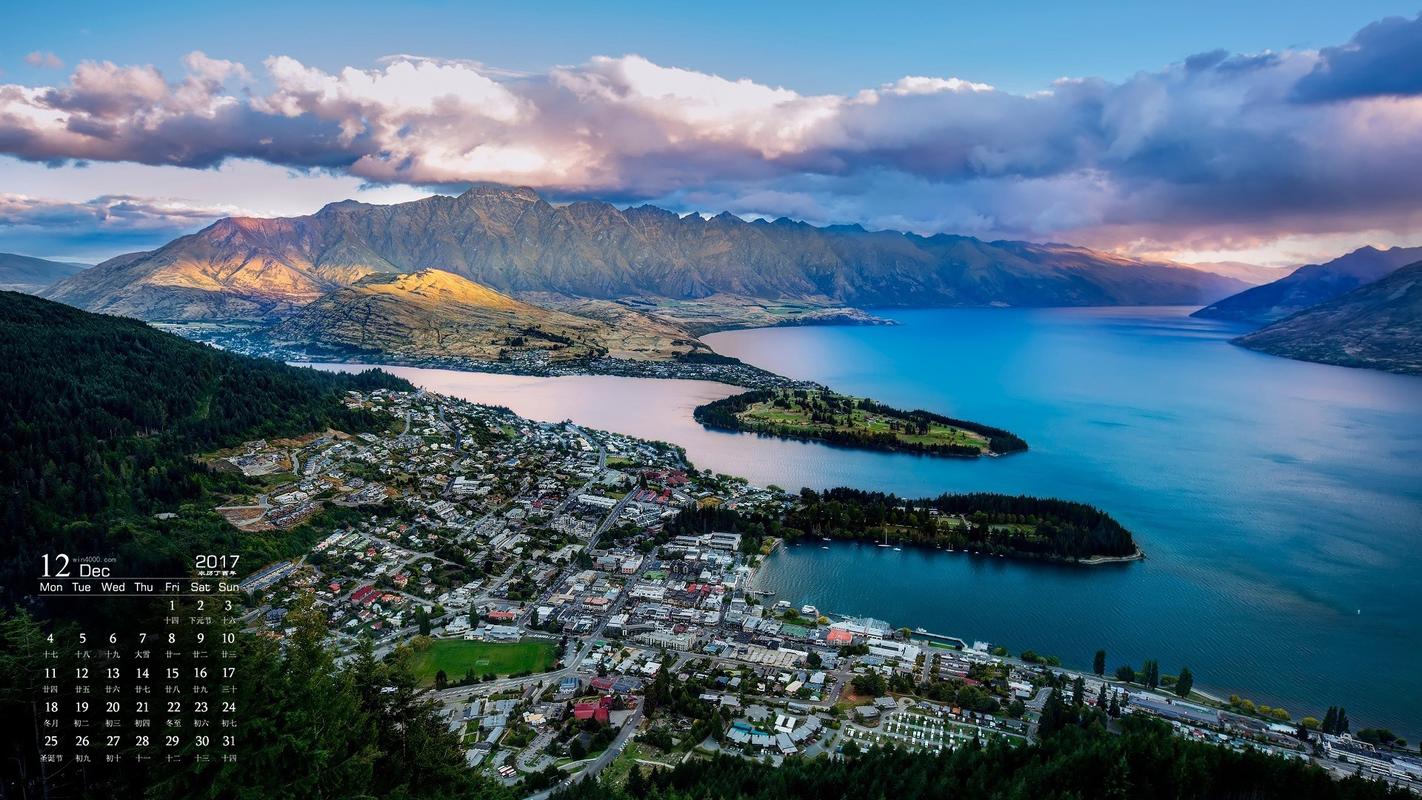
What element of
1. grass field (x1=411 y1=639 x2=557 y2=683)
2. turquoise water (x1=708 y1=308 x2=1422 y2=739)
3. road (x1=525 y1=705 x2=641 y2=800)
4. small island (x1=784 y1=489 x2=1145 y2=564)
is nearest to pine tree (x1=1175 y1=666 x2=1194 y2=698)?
turquoise water (x1=708 y1=308 x2=1422 y2=739)

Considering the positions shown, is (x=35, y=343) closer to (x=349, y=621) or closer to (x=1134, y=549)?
(x=349, y=621)

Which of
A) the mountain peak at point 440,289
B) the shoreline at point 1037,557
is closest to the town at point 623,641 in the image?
the shoreline at point 1037,557

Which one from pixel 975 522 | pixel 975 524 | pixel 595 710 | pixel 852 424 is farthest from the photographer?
pixel 852 424

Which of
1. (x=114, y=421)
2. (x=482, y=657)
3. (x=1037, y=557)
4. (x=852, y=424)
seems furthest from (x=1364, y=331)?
(x=114, y=421)

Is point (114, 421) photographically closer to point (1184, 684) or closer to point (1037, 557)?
point (1037, 557)

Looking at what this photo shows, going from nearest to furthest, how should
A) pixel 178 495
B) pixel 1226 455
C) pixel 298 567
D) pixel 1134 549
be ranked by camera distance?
1. pixel 298 567
2. pixel 178 495
3. pixel 1134 549
4. pixel 1226 455

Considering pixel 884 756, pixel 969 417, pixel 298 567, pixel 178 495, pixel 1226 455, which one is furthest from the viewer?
pixel 969 417

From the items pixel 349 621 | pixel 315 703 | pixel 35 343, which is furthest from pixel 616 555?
pixel 35 343
